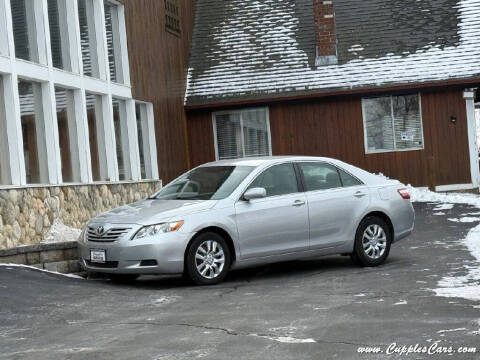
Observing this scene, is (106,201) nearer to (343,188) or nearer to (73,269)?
(73,269)

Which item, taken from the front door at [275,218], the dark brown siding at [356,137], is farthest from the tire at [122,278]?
the dark brown siding at [356,137]

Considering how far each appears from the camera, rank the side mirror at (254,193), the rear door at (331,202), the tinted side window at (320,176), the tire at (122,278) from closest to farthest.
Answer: the side mirror at (254,193)
the tire at (122,278)
the rear door at (331,202)
the tinted side window at (320,176)

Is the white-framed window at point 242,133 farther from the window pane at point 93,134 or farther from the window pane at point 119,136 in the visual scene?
the window pane at point 93,134

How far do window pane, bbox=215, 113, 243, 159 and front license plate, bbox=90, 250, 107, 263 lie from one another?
595 inches

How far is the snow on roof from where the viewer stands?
83.4 feet

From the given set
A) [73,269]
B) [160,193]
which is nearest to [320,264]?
[160,193]

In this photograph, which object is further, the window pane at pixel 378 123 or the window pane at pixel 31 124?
the window pane at pixel 378 123

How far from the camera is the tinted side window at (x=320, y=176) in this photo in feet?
41.3

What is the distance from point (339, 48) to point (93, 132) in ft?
33.5

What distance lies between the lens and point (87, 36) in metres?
18.7

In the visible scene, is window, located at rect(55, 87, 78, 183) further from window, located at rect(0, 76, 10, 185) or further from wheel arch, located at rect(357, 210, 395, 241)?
wheel arch, located at rect(357, 210, 395, 241)

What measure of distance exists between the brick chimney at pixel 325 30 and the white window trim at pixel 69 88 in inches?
251

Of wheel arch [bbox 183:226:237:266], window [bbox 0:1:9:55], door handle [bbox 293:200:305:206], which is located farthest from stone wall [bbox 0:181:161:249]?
door handle [bbox 293:200:305:206]

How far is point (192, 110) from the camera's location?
26359 mm
